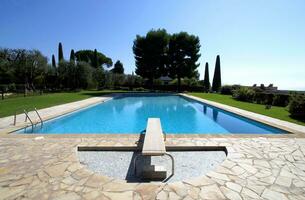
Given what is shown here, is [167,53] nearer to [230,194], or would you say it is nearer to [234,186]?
[234,186]

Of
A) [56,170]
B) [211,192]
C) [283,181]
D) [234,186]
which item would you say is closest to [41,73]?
[56,170]

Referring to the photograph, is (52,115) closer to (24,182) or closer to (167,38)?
(24,182)

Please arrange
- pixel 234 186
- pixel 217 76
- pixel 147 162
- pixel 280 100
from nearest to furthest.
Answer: pixel 234 186 < pixel 147 162 < pixel 280 100 < pixel 217 76

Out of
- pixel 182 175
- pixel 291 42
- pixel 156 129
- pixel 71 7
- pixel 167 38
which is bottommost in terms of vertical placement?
pixel 182 175

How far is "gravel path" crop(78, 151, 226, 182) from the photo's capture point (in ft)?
11.7

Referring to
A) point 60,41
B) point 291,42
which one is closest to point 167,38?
point 291,42

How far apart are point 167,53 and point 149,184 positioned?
87.8ft

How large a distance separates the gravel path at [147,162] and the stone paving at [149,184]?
29 centimetres

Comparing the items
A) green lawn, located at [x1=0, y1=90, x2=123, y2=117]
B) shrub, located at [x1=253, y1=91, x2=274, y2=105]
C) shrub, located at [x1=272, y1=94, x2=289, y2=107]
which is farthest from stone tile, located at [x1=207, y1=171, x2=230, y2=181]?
shrub, located at [x1=253, y1=91, x2=274, y2=105]

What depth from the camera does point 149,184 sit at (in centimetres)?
288

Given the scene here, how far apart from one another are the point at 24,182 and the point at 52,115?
6.08 metres

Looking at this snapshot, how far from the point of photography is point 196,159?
4160mm

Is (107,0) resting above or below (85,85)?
above

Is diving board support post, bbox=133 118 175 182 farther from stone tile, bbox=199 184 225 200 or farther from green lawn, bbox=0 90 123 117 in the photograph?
green lawn, bbox=0 90 123 117
